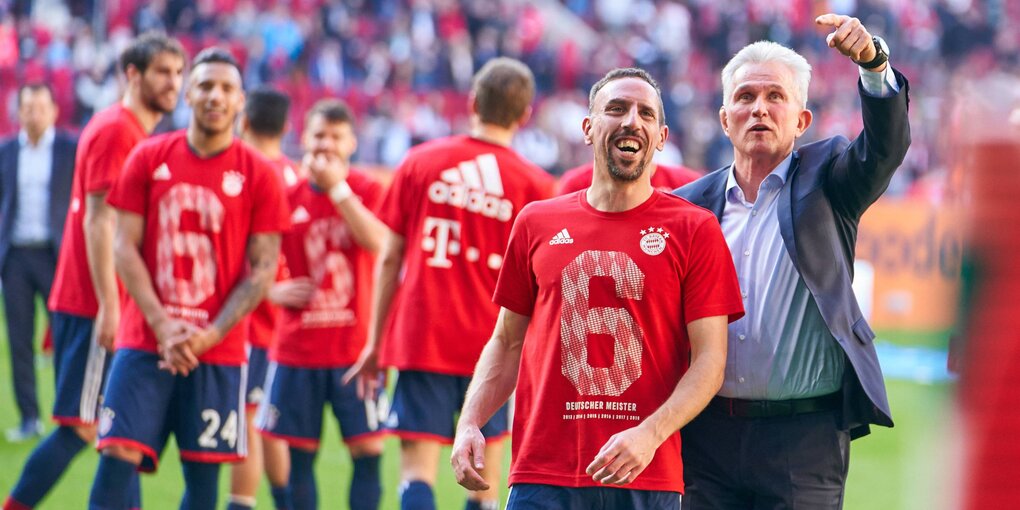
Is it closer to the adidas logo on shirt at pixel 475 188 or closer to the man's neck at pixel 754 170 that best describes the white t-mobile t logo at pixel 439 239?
the adidas logo on shirt at pixel 475 188

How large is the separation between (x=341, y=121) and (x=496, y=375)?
3171 mm

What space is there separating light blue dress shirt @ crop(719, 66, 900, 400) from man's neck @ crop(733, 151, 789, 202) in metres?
0.08

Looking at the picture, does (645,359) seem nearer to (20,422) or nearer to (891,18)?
(20,422)

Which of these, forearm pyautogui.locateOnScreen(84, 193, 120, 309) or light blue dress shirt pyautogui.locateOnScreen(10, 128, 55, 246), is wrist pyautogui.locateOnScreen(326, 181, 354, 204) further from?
light blue dress shirt pyautogui.locateOnScreen(10, 128, 55, 246)

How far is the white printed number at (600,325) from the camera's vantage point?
3.99 m

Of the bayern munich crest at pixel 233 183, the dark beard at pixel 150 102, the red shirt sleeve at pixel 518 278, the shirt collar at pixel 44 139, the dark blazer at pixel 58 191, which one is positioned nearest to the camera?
the red shirt sleeve at pixel 518 278

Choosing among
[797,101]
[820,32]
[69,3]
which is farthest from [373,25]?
[797,101]

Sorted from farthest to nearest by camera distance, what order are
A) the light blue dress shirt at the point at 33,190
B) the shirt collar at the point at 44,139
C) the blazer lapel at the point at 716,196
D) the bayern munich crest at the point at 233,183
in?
the shirt collar at the point at 44,139, the light blue dress shirt at the point at 33,190, the bayern munich crest at the point at 233,183, the blazer lapel at the point at 716,196

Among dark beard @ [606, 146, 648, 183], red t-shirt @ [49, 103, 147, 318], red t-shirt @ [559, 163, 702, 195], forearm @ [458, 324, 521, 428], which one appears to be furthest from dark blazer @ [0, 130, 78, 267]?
dark beard @ [606, 146, 648, 183]

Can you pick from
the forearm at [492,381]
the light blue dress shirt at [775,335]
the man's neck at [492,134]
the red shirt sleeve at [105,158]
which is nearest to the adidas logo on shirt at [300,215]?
the red shirt sleeve at [105,158]

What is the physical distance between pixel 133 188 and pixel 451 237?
1.44 meters

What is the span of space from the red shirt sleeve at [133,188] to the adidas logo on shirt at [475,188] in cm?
128

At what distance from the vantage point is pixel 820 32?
27.0 metres

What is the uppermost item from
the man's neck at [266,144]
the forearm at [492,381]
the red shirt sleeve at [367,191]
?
the man's neck at [266,144]
